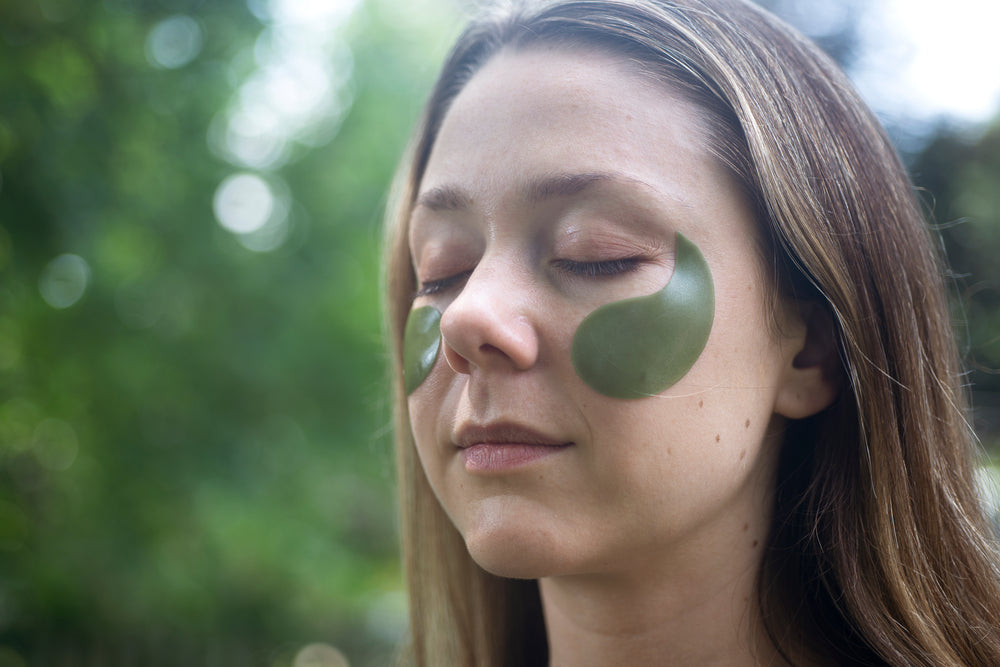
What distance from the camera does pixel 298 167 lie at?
5352mm

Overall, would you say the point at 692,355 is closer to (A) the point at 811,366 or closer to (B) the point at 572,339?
(B) the point at 572,339

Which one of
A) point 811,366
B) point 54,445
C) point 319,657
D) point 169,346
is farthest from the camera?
point 319,657

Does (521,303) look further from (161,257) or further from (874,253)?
(161,257)

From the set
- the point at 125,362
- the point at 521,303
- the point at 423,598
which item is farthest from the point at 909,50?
the point at 125,362

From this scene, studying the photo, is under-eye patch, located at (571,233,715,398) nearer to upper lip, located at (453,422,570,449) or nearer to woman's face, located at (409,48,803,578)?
woman's face, located at (409,48,803,578)

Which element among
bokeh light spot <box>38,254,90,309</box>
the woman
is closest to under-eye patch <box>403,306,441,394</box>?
the woman

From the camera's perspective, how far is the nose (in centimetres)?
129

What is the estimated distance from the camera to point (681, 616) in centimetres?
146

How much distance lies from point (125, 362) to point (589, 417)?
393 cm

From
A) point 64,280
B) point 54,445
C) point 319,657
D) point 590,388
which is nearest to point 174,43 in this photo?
point 64,280

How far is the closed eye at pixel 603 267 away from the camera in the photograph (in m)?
1.34

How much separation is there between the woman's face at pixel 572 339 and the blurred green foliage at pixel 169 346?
2202mm

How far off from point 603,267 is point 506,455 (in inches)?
14.6

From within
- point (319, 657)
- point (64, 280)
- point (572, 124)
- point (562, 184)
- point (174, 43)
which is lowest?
point (319, 657)
